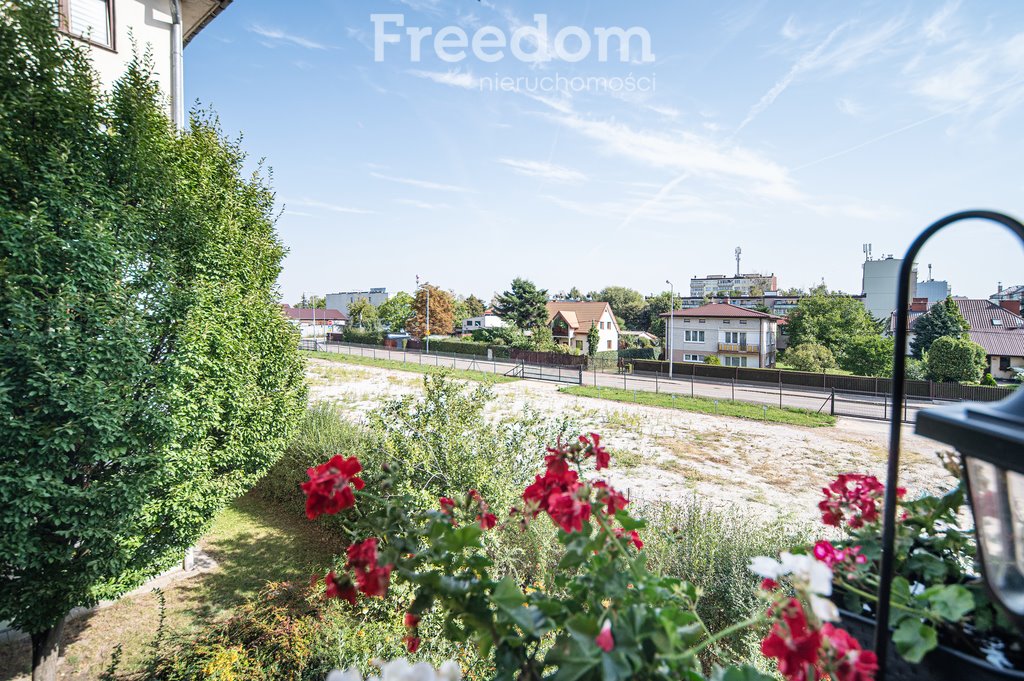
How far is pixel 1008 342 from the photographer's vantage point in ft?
101

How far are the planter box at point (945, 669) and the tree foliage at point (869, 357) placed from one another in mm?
31464

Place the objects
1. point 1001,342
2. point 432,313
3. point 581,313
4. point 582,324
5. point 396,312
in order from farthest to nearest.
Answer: point 396,312
point 432,313
point 581,313
point 582,324
point 1001,342

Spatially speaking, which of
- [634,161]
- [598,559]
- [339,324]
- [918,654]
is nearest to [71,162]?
[598,559]

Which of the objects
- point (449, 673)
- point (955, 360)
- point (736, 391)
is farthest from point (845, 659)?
point (955, 360)

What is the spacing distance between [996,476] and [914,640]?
19.5 inches

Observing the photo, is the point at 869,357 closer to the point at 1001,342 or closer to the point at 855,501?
the point at 1001,342

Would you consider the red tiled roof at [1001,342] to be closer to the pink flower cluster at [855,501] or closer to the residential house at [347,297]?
the pink flower cluster at [855,501]

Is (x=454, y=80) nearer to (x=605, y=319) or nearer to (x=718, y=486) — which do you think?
(x=718, y=486)

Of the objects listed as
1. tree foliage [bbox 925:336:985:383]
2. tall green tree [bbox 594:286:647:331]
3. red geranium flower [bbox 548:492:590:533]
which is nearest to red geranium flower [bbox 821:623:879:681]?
red geranium flower [bbox 548:492:590:533]

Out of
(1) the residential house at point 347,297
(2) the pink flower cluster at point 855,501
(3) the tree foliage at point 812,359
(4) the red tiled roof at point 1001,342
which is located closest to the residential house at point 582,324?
(3) the tree foliage at point 812,359

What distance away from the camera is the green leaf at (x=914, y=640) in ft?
3.36

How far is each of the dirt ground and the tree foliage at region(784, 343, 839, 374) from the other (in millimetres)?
12321

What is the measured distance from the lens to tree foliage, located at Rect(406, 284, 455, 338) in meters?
47.4

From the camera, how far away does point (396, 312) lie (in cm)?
5541
